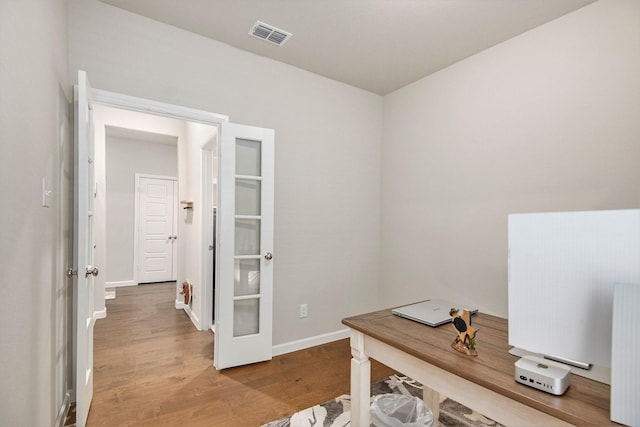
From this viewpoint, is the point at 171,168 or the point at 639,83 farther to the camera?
the point at 171,168

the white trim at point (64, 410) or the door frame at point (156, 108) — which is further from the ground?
the door frame at point (156, 108)

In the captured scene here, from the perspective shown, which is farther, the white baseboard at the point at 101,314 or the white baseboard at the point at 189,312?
the white baseboard at the point at 101,314

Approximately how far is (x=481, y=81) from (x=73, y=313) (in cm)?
361

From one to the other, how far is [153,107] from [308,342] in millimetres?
2536

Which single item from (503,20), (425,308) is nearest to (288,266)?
(425,308)

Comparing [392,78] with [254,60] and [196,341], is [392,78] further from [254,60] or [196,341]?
[196,341]

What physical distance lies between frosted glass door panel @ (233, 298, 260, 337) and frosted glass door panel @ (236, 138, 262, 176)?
1163 mm

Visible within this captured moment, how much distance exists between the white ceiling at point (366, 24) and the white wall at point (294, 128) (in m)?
0.18

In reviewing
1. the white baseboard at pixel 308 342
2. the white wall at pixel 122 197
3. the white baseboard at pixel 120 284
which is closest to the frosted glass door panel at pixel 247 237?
the white baseboard at pixel 308 342

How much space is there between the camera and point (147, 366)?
271 cm

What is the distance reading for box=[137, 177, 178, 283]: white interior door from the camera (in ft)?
20.7

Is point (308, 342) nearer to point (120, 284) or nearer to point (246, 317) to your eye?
point (246, 317)

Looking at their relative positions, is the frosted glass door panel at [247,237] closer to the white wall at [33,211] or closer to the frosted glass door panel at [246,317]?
the frosted glass door panel at [246,317]

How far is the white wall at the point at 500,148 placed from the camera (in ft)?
6.57
